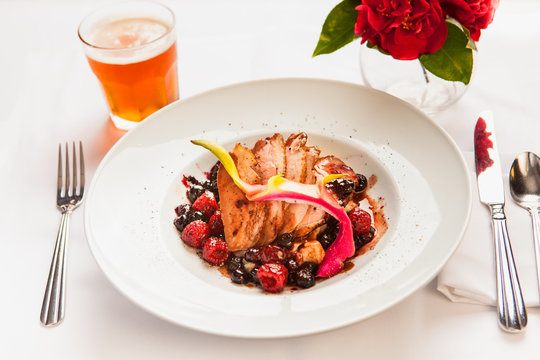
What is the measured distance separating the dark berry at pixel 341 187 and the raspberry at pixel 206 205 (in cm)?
36

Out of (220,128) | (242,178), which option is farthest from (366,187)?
(220,128)

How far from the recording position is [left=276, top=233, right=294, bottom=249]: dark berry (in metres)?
1.54

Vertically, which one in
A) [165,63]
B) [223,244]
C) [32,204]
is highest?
[165,63]

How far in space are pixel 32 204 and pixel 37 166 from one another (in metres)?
0.20

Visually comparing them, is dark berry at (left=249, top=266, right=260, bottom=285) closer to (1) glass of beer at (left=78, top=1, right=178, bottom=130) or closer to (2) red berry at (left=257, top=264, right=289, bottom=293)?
(2) red berry at (left=257, top=264, right=289, bottom=293)

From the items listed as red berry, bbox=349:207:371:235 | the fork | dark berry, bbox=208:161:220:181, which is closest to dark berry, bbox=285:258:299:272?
red berry, bbox=349:207:371:235

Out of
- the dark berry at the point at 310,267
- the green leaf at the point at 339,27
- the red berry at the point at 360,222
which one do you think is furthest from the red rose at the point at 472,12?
the dark berry at the point at 310,267

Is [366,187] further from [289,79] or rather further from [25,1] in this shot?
[25,1]

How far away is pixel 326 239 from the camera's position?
61.2 inches

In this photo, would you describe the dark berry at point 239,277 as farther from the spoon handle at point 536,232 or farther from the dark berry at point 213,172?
the spoon handle at point 536,232

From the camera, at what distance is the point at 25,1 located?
Result: 2.72 meters

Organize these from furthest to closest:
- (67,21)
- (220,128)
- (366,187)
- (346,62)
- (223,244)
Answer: (67,21) → (346,62) → (220,128) → (366,187) → (223,244)

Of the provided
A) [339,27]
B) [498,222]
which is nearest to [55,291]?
[339,27]

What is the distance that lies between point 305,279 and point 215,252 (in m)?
0.27
